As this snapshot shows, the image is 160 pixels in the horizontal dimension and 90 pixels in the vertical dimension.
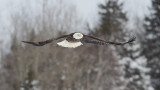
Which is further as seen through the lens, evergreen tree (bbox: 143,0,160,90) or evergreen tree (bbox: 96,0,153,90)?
evergreen tree (bbox: 96,0,153,90)

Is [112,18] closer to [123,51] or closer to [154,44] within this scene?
[123,51]

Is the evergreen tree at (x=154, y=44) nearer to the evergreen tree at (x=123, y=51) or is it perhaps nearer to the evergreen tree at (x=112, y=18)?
the evergreen tree at (x=123, y=51)

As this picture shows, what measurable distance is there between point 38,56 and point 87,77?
4994 millimetres

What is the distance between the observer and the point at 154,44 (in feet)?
83.6

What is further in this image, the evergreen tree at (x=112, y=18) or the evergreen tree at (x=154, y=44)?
the evergreen tree at (x=112, y=18)

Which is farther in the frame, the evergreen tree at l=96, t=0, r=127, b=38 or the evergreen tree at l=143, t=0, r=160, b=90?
the evergreen tree at l=96, t=0, r=127, b=38

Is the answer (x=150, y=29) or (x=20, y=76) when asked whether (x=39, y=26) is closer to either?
(x=20, y=76)

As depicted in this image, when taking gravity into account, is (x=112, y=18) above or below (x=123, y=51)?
above

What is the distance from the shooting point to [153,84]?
24422 millimetres

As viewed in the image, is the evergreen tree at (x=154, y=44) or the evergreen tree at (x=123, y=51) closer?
the evergreen tree at (x=154, y=44)

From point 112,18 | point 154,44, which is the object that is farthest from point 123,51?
point 154,44

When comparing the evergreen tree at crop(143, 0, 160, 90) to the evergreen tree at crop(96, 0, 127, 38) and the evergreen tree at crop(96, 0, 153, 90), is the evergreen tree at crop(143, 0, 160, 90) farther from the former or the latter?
the evergreen tree at crop(96, 0, 127, 38)

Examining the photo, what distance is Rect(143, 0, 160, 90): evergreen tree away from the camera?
24.7 metres

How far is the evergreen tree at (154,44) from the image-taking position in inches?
972
